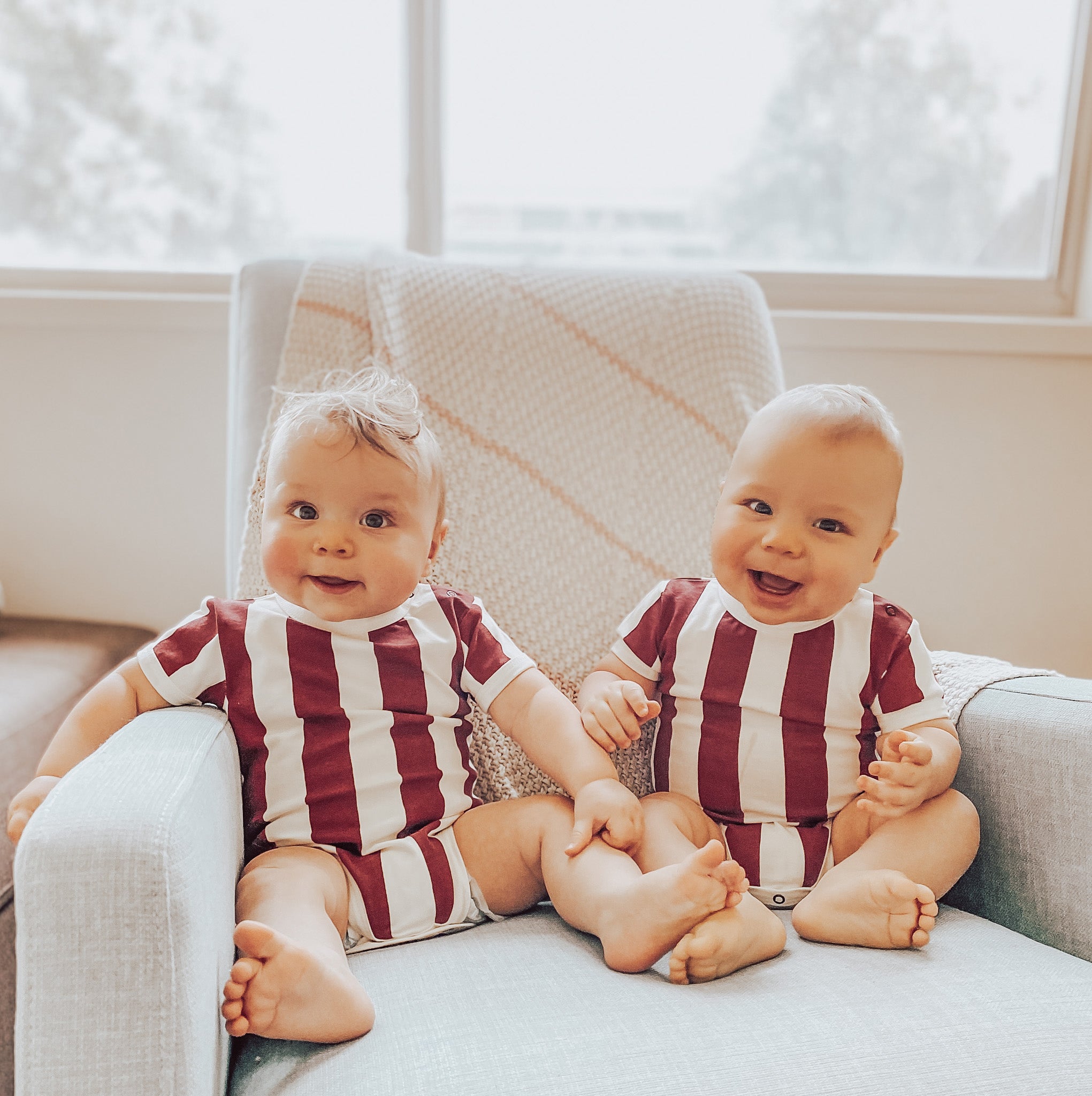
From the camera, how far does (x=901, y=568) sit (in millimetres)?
1547

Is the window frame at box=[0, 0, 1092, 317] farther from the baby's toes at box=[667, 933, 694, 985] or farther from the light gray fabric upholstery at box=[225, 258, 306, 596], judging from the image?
the baby's toes at box=[667, 933, 694, 985]

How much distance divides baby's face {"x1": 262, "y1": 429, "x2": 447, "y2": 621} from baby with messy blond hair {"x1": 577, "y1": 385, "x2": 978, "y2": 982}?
240 millimetres

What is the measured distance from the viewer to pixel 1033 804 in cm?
87

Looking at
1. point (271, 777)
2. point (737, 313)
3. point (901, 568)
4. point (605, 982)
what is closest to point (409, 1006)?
point (605, 982)

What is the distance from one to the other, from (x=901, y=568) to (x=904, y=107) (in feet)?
2.47

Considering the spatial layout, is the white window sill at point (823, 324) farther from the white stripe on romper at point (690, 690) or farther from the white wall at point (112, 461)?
the white stripe on romper at point (690, 690)

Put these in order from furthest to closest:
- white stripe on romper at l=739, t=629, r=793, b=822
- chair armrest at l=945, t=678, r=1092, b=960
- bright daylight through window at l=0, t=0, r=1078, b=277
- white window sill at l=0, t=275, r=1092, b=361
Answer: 1. bright daylight through window at l=0, t=0, r=1078, b=277
2. white window sill at l=0, t=275, r=1092, b=361
3. white stripe on romper at l=739, t=629, r=793, b=822
4. chair armrest at l=945, t=678, r=1092, b=960

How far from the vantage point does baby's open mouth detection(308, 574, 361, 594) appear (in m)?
0.87

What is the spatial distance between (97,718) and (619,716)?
0.45 m

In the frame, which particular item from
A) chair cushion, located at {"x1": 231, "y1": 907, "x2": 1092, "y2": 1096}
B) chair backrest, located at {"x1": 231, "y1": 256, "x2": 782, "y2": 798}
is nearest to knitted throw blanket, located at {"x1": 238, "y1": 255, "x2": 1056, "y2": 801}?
chair backrest, located at {"x1": 231, "y1": 256, "x2": 782, "y2": 798}

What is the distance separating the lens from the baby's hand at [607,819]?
851 millimetres

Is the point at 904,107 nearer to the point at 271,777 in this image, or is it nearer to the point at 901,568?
the point at 901,568

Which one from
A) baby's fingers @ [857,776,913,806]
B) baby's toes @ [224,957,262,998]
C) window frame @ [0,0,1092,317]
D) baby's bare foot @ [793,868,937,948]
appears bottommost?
baby's bare foot @ [793,868,937,948]

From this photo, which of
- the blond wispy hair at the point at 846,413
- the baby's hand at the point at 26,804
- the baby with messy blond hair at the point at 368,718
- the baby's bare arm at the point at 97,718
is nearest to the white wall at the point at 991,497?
the blond wispy hair at the point at 846,413
